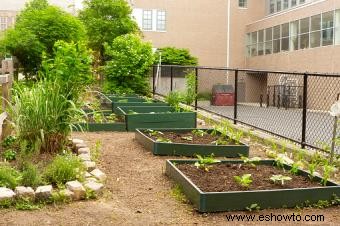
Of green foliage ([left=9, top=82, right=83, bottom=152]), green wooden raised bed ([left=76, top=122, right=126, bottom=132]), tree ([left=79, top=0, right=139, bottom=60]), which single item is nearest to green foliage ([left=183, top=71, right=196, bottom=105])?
green wooden raised bed ([left=76, top=122, right=126, bottom=132])

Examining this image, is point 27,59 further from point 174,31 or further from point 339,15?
point 174,31

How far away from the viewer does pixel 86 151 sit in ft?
19.9

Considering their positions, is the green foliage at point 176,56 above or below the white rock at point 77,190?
above

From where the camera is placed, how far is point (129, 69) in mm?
15281

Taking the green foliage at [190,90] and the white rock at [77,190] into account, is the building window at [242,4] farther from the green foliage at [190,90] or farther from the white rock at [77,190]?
the white rock at [77,190]

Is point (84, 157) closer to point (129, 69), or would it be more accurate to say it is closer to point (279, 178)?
point (279, 178)

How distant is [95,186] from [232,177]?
1.36m

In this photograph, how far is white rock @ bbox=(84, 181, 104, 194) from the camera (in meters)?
4.52

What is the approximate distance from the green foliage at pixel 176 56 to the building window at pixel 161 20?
2.62 meters

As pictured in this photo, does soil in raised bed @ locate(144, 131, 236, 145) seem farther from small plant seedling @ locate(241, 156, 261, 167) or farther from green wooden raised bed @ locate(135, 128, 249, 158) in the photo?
small plant seedling @ locate(241, 156, 261, 167)

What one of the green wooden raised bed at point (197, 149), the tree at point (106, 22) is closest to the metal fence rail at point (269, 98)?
the green wooden raised bed at point (197, 149)

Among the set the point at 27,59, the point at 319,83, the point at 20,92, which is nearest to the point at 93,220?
the point at 20,92

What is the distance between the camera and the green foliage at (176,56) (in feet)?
104

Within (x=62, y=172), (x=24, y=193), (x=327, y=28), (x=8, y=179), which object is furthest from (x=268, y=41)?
(x=24, y=193)
